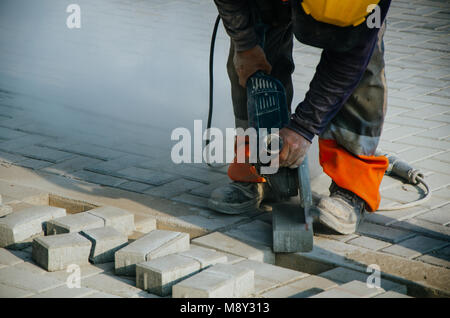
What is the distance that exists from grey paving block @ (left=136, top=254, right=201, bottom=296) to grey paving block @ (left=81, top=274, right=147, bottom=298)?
1.8 inches

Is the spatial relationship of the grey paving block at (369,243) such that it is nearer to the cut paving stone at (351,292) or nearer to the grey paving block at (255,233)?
the grey paving block at (255,233)

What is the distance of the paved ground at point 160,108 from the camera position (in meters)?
3.67

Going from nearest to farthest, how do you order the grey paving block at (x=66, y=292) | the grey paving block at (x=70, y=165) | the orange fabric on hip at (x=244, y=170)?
the grey paving block at (x=66, y=292) → the orange fabric on hip at (x=244, y=170) → the grey paving block at (x=70, y=165)

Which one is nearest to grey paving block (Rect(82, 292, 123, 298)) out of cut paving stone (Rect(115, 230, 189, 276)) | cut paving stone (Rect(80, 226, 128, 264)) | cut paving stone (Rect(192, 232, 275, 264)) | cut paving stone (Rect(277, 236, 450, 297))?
cut paving stone (Rect(115, 230, 189, 276))

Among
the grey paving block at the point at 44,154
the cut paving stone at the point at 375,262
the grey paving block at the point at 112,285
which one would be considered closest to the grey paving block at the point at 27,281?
the grey paving block at the point at 112,285

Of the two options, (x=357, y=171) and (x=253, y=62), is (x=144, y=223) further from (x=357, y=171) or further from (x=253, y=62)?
(x=357, y=171)

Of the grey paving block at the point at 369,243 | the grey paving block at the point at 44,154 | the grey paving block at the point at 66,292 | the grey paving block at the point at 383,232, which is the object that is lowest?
the grey paving block at the point at 369,243

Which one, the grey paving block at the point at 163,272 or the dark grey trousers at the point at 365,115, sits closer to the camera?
the grey paving block at the point at 163,272

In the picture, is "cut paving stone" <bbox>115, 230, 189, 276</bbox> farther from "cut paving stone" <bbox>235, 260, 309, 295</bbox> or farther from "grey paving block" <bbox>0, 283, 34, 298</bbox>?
"grey paving block" <bbox>0, 283, 34, 298</bbox>

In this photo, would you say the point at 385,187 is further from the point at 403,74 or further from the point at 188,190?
the point at 403,74

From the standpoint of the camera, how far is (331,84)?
125 inches

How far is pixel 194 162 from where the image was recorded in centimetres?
451

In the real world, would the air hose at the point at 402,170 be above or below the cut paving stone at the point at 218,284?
above
